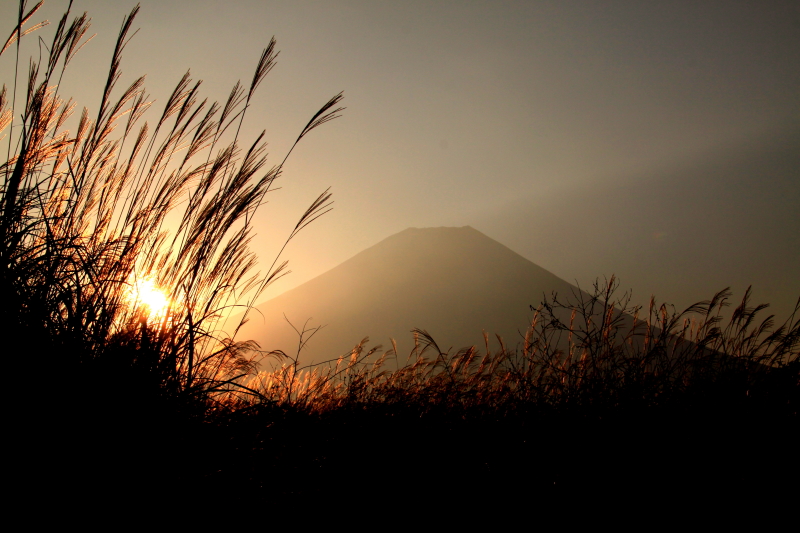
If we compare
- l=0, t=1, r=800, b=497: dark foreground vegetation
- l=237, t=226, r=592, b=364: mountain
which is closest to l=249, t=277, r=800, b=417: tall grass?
l=0, t=1, r=800, b=497: dark foreground vegetation

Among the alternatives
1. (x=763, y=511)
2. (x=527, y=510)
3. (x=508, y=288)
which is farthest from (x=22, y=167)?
(x=508, y=288)

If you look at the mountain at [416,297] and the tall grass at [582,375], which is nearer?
the tall grass at [582,375]

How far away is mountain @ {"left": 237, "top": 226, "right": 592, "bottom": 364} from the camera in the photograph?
53.3 metres

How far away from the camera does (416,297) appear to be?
67000mm

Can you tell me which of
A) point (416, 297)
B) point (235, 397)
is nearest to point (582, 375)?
point (235, 397)

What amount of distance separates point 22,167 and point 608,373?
2691mm

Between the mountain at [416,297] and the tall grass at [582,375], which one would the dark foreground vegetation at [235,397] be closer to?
the tall grass at [582,375]

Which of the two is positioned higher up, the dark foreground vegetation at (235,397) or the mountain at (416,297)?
the mountain at (416,297)

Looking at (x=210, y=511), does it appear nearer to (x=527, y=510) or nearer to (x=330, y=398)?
(x=527, y=510)

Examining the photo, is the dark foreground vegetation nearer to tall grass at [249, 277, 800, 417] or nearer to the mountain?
tall grass at [249, 277, 800, 417]

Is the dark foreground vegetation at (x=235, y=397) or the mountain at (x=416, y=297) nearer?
the dark foreground vegetation at (x=235, y=397)

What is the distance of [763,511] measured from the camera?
1.42 m

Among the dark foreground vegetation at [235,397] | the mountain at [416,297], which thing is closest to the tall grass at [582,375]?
the dark foreground vegetation at [235,397]

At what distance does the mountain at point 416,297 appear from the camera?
5326 centimetres
